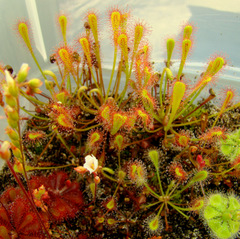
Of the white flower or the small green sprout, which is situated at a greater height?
the white flower

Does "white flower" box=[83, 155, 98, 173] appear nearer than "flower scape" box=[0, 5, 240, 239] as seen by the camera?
Yes

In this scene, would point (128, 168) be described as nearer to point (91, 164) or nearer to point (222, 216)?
point (91, 164)

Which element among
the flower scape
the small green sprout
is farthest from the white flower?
the small green sprout

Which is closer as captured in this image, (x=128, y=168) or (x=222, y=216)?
(x=222, y=216)

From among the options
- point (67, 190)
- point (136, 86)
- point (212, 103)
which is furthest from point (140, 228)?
point (212, 103)

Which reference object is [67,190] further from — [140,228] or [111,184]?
[140,228]

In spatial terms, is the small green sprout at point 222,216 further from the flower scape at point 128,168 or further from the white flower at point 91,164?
the white flower at point 91,164

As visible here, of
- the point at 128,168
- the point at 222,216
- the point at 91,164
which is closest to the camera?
the point at 91,164

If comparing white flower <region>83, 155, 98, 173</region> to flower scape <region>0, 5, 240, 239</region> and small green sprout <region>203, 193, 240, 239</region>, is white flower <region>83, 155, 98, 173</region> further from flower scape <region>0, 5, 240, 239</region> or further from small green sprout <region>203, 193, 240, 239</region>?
small green sprout <region>203, 193, 240, 239</region>

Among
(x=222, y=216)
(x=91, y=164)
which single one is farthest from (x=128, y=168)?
(x=222, y=216)

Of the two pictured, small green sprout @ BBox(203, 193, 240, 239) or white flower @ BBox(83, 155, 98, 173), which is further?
small green sprout @ BBox(203, 193, 240, 239)
